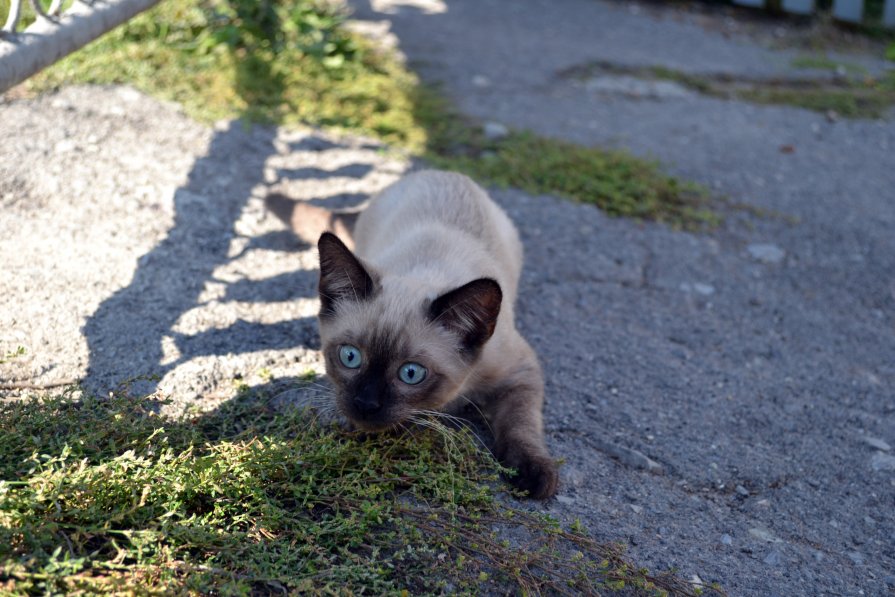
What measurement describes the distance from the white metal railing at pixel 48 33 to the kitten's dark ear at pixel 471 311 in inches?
67.6

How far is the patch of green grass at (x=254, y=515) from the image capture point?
6.46ft

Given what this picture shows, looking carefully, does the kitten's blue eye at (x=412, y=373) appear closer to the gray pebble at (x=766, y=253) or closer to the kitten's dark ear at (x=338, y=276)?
the kitten's dark ear at (x=338, y=276)

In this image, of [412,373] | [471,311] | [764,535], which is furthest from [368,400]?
[764,535]

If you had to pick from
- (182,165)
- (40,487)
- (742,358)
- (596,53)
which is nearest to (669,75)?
(596,53)

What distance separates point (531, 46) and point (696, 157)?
2.47 m

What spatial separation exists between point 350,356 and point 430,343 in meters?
0.27

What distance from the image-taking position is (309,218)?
398 cm

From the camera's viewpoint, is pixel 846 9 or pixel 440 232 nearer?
pixel 440 232

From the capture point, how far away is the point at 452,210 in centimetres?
358

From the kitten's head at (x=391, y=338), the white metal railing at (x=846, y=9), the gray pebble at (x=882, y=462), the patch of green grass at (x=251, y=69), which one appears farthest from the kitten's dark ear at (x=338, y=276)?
the white metal railing at (x=846, y=9)

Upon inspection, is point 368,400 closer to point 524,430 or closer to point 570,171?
point 524,430

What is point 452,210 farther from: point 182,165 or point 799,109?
point 799,109

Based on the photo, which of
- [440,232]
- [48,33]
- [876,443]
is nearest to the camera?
[48,33]

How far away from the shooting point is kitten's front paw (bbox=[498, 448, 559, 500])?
2629 millimetres
